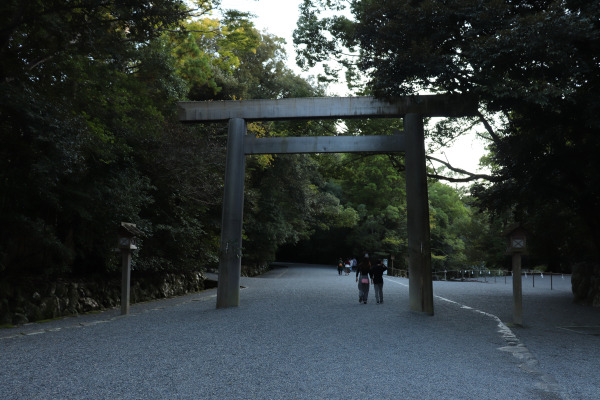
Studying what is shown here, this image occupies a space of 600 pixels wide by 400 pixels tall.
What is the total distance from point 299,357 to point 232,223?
19.4 feet

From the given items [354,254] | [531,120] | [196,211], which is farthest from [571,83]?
[354,254]

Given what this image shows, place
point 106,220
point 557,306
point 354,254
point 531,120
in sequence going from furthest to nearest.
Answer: point 354,254, point 557,306, point 106,220, point 531,120

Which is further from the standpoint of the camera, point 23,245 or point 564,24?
point 23,245

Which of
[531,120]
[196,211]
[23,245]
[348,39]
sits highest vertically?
[348,39]

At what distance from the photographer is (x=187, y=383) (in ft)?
13.9

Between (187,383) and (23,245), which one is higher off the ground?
(23,245)

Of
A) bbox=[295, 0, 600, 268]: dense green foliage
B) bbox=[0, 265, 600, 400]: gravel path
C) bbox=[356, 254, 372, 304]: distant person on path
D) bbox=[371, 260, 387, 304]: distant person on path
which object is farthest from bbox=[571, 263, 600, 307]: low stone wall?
bbox=[356, 254, 372, 304]: distant person on path

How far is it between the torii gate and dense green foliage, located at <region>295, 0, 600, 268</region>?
2.97 feet

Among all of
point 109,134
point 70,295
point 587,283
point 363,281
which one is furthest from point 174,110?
point 587,283

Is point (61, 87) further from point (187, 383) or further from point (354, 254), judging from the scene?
point (354, 254)

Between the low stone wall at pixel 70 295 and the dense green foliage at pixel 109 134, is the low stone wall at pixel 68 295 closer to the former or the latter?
the low stone wall at pixel 70 295

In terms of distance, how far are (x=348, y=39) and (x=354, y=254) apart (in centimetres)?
3316

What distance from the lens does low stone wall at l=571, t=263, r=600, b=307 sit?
12766 mm

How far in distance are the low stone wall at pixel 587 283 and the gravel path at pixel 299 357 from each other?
3.95m
